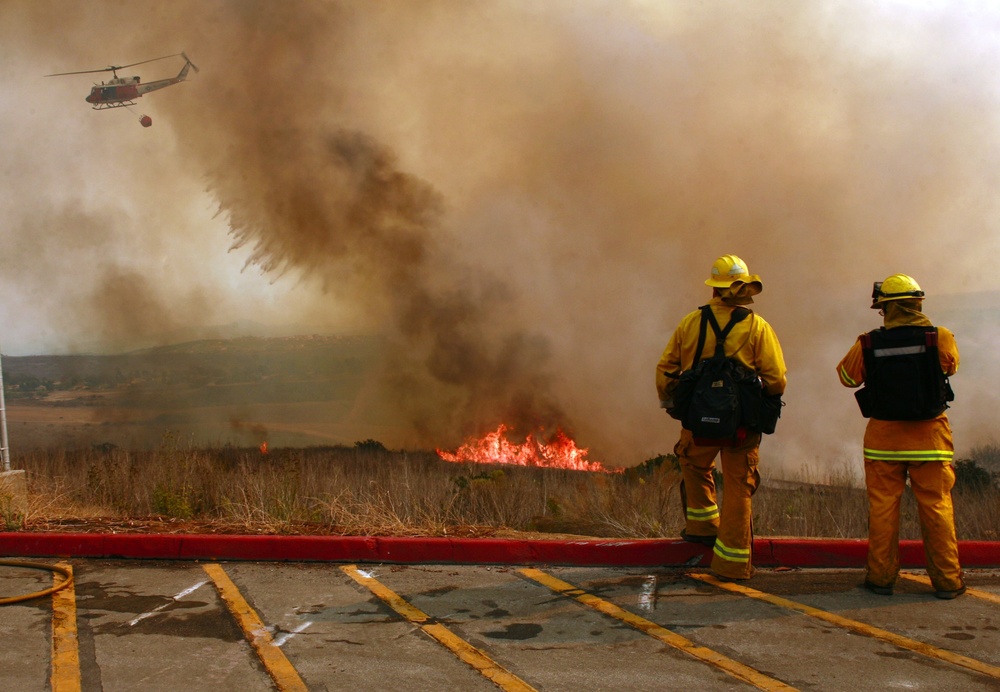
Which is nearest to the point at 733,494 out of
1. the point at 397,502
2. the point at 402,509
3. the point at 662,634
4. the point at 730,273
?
the point at 662,634

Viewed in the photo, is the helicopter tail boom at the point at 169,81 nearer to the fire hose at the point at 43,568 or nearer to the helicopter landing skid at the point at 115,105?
the helicopter landing skid at the point at 115,105

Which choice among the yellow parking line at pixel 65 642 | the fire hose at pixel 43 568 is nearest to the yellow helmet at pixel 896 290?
the yellow parking line at pixel 65 642

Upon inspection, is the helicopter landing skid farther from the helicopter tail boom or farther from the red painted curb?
the red painted curb

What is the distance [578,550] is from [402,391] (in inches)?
689

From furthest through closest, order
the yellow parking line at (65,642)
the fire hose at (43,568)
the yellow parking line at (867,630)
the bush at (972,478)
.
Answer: the bush at (972,478) < the fire hose at (43,568) < the yellow parking line at (867,630) < the yellow parking line at (65,642)

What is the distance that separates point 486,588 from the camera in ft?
15.7

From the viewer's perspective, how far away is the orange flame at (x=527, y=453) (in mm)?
19281

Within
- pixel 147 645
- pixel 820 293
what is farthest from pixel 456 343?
pixel 147 645

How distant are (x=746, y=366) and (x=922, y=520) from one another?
1.23 m

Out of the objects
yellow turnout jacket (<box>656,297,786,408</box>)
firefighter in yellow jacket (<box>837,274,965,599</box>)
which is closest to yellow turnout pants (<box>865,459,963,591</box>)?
firefighter in yellow jacket (<box>837,274,965,599</box>)

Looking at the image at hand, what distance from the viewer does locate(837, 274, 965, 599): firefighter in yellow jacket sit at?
4531mm

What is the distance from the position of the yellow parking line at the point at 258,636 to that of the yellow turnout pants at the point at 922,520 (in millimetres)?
3064

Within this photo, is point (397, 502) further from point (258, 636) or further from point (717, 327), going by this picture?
point (717, 327)

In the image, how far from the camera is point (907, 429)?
4.60 m
